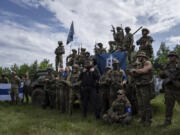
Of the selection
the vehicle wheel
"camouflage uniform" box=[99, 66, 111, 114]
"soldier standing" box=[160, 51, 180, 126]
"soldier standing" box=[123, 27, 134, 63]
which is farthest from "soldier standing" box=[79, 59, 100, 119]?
the vehicle wheel

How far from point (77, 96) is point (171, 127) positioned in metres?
3.55

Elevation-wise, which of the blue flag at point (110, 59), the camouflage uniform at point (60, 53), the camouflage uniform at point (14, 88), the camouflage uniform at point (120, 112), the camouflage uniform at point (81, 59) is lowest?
the camouflage uniform at point (120, 112)

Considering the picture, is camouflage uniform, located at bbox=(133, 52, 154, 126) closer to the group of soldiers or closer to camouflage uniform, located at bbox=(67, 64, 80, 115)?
the group of soldiers

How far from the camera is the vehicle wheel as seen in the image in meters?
8.98

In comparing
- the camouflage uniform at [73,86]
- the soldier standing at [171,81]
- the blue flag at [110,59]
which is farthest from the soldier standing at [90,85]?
the soldier standing at [171,81]

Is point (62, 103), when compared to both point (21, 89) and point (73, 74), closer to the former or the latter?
point (73, 74)

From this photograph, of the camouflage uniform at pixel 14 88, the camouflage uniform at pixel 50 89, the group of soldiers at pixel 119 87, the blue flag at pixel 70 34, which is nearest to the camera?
the group of soldiers at pixel 119 87

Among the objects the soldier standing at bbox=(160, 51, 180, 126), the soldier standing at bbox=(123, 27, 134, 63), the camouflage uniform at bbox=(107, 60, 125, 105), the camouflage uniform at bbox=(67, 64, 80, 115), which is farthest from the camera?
the soldier standing at bbox=(123, 27, 134, 63)

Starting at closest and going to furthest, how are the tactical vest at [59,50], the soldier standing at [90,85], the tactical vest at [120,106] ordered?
the tactical vest at [120,106] → the soldier standing at [90,85] → the tactical vest at [59,50]

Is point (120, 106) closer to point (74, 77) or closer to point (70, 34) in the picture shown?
point (74, 77)

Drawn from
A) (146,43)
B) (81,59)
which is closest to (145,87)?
(146,43)

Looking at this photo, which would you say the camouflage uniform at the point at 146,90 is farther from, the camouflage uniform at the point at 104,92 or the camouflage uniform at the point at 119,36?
the camouflage uniform at the point at 119,36

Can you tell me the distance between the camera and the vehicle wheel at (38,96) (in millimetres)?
8977

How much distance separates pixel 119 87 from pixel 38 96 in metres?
4.82
